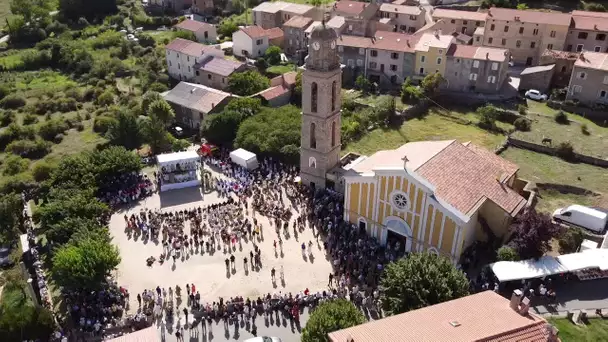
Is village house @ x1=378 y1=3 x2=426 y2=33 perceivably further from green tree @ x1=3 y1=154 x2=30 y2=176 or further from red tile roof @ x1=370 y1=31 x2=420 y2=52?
green tree @ x1=3 y1=154 x2=30 y2=176

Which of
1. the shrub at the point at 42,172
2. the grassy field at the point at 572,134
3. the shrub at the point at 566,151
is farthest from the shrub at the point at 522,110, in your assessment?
the shrub at the point at 42,172

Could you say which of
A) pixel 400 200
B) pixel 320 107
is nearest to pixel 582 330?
pixel 400 200

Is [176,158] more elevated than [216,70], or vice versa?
[216,70]

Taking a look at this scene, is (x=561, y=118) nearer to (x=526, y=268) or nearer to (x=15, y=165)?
(x=526, y=268)

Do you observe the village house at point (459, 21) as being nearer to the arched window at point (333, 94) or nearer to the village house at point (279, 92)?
the village house at point (279, 92)

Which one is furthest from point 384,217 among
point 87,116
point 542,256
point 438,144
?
point 87,116

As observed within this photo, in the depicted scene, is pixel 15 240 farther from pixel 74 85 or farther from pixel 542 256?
pixel 74 85
